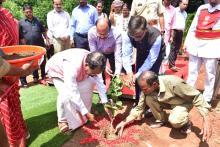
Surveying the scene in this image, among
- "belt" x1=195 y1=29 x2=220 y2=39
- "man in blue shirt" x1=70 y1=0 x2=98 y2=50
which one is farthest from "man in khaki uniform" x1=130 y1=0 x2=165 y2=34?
"belt" x1=195 y1=29 x2=220 y2=39

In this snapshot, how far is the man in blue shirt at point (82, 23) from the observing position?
714 centimetres

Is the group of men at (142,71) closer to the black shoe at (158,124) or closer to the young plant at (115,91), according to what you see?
the black shoe at (158,124)

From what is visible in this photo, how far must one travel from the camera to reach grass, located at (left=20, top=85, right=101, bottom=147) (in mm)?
4656

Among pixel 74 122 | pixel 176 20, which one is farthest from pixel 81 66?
pixel 176 20

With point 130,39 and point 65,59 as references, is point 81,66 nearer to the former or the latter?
point 65,59

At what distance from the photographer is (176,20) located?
823 cm

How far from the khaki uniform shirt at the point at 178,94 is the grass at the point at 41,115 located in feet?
4.57

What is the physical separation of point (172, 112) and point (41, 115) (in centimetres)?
227

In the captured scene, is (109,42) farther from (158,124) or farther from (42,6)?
(42,6)

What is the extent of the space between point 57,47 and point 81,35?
98cm

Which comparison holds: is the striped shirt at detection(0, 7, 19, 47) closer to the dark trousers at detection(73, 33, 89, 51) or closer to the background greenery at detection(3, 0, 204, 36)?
the dark trousers at detection(73, 33, 89, 51)

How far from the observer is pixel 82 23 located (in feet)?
23.6

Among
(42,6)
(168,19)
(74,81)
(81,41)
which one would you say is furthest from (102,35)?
(42,6)

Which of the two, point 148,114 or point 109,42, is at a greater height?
point 109,42
